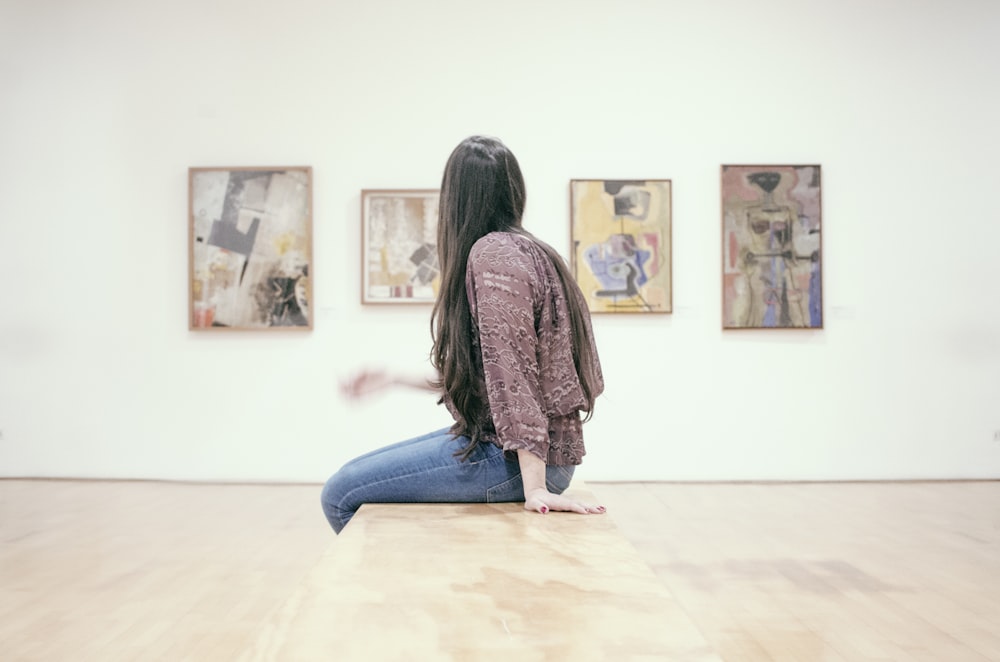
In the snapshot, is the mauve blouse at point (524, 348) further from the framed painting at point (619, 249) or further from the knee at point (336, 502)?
the framed painting at point (619, 249)

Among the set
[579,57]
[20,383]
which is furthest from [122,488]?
[579,57]

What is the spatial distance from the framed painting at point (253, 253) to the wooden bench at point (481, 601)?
15.9 feet

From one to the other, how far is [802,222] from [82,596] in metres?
5.72

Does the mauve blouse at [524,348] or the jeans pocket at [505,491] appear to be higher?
the mauve blouse at [524,348]

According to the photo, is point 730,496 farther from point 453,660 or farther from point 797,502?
point 453,660

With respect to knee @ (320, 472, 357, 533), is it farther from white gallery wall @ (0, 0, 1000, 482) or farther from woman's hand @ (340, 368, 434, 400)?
white gallery wall @ (0, 0, 1000, 482)

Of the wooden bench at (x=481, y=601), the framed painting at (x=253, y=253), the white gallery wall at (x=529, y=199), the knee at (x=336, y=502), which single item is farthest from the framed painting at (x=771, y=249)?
the wooden bench at (x=481, y=601)

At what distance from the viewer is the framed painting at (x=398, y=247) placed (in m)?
6.64

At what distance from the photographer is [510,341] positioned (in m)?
2.23

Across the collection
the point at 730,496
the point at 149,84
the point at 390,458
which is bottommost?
the point at 730,496

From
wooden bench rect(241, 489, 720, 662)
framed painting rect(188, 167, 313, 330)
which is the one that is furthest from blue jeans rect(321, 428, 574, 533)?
framed painting rect(188, 167, 313, 330)

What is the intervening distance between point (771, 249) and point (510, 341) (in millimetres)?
Answer: 5024

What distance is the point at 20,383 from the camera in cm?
680

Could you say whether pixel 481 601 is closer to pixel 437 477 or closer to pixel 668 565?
pixel 437 477
